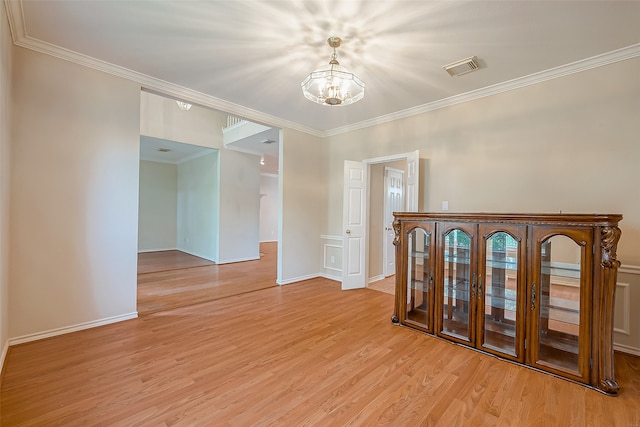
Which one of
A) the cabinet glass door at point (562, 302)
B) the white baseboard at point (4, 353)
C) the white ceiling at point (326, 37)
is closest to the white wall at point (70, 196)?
the white baseboard at point (4, 353)

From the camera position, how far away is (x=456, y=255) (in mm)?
2803

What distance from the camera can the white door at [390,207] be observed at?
5.37m

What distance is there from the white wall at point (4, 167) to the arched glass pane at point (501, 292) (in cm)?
406

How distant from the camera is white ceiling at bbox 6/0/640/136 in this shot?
2.11m

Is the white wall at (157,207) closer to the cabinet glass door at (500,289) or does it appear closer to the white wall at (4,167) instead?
the white wall at (4,167)

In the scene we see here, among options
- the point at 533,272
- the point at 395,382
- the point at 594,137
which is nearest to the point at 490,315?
the point at 533,272

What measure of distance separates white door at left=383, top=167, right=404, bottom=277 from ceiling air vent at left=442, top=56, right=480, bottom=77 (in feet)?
7.94

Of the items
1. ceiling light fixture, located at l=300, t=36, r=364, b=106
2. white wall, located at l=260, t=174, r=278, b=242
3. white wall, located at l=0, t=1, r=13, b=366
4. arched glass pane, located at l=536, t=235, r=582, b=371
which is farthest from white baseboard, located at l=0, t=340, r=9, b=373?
white wall, located at l=260, t=174, r=278, b=242

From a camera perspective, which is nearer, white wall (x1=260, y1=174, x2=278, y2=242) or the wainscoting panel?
the wainscoting panel

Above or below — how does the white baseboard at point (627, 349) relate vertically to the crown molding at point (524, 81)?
below

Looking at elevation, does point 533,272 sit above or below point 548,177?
below

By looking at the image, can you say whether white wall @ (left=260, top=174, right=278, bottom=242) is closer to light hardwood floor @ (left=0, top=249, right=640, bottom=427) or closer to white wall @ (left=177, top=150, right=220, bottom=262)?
white wall @ (left=177, top=150, right=220, bottom=262)

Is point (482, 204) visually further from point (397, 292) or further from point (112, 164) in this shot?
point (112, 164)

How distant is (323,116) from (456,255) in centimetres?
298
